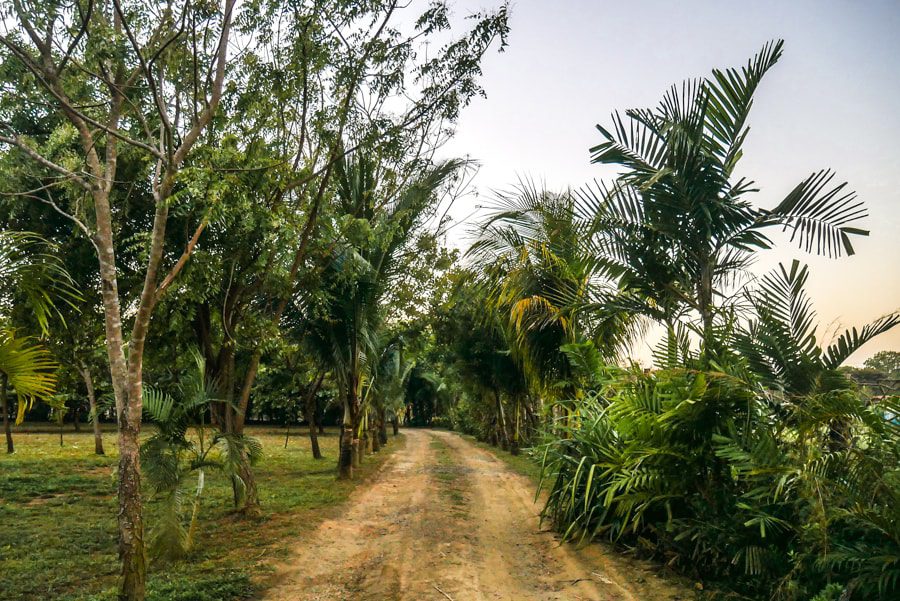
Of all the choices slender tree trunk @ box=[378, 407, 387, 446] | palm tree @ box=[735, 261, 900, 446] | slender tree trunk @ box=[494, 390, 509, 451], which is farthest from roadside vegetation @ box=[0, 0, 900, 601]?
slender tree trunk @ box=[378, 407, 387, 446]

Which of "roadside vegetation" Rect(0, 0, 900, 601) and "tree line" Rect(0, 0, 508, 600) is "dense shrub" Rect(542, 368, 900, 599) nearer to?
"roadside vegetation" Rect(0, 0, 900, 601)

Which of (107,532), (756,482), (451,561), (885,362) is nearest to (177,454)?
(107,532)

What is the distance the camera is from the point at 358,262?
426 inches

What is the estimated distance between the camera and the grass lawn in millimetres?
5641

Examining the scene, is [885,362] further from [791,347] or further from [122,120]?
[122,120]

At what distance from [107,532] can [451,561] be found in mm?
5151

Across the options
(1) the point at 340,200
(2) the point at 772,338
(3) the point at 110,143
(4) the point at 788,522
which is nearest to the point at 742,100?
(2) the point at 772,338

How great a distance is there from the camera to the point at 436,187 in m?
11.3

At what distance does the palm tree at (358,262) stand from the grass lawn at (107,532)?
9.09 feet

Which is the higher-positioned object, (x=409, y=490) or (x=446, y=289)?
(x=446, y=289)

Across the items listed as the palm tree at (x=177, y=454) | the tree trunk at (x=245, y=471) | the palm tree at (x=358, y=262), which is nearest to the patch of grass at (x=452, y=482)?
the palm tree at (x=358, y=262)

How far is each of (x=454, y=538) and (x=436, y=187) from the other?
654cm

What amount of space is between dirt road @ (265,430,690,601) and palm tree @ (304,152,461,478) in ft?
12.3

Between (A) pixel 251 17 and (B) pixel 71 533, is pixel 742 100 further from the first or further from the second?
(B) pixel 71 533
